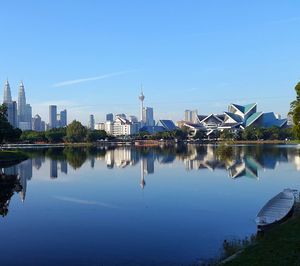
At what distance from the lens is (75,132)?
294 ft

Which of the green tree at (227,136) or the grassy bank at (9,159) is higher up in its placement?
the green tree at (227,136)

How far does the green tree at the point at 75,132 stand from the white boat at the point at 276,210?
79.4 m

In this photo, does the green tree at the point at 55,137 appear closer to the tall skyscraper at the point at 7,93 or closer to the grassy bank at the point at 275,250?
the grassy bank at the point at 275,250

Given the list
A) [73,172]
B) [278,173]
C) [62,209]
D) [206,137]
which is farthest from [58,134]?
[62,209]

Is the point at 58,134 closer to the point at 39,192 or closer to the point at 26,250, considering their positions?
the point at 39,192

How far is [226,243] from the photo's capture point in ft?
31.2

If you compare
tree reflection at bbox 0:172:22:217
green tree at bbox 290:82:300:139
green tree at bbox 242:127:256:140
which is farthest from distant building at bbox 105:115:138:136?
green tree at bbox 290:82:300:139

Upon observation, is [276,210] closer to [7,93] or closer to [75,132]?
[75,132]

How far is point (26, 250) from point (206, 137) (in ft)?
345

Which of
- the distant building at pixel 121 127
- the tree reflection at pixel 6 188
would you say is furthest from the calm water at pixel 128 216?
the distant building at pixel 121 127

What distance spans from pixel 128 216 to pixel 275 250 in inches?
253

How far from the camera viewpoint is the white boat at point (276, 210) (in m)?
10.3

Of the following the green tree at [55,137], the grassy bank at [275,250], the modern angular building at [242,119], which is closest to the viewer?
the grassy bank at [275,250]

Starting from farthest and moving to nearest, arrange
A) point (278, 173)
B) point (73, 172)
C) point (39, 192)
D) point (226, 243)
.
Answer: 1. point (73, 172)
2. point (278, 173)
3. point (39, 192)
4. point (226, 243)
